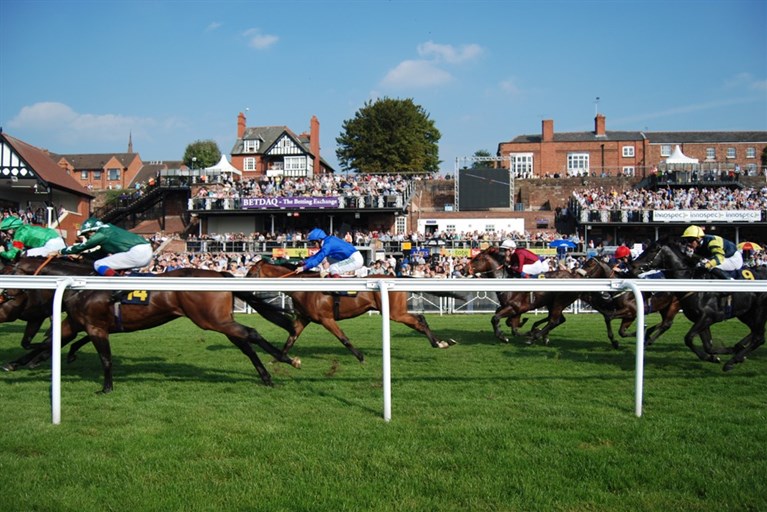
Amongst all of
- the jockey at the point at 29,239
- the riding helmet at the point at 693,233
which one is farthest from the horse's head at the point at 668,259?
the jockey at the point at 29,239

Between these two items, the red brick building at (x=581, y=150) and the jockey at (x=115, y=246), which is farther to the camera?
the red brick building at (x=581, y=150)

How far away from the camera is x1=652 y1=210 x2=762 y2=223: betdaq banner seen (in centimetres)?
3216

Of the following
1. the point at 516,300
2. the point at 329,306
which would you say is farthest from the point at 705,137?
the point at 329,306

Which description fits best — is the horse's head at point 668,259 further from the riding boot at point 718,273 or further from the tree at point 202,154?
the tree at point 202,154

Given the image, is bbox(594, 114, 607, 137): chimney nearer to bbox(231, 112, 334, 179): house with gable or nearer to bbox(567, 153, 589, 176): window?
bbox(567, 153, 589, 176): window

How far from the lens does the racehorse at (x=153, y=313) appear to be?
7191 millimetres

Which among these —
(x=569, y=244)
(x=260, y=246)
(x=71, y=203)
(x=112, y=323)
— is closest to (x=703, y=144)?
(x=569, y=244)

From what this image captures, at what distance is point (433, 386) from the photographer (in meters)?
7.22

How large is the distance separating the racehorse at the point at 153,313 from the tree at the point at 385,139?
4927cm

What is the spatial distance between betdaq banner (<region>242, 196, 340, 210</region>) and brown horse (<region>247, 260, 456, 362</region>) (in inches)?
1032

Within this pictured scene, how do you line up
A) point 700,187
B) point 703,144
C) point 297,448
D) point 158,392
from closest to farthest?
point 297,448 < point 158,392 < point 700,187 < point 703,144

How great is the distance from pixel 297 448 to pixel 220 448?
1.92 feet

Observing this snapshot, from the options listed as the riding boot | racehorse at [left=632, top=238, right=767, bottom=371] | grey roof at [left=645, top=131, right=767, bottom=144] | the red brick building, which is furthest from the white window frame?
the riding boot

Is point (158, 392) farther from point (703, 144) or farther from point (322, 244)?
point (703, 144)
